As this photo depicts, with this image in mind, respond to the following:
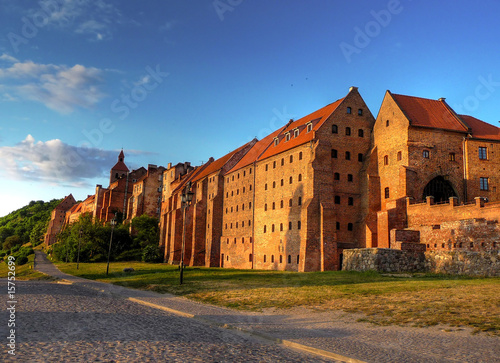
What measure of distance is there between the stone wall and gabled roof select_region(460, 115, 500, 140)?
14866mm

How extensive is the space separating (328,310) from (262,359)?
318 inches

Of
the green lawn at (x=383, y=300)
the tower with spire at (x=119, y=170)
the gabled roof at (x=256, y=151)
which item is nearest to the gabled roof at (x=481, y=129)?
the green lawn at (x=383, y=300)

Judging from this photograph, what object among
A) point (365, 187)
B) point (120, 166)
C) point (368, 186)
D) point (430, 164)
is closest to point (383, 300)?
point (430, 164)

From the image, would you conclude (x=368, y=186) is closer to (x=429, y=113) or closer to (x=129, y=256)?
(x=429, y=113)

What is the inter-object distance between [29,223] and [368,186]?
166483 mm

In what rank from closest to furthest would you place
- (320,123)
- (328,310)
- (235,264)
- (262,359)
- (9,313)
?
(262,359), (9,313), (328,310), (320,123), (235,264)

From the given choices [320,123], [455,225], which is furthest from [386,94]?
[455,225]

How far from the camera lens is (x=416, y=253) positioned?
33531 millimetres

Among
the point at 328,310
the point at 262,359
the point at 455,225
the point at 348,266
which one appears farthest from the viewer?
the point at 348,266

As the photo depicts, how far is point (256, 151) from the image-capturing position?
200ft

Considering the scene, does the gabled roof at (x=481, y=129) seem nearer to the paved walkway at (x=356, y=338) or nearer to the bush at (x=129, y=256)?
the paved walkway at (x=356, y=338)

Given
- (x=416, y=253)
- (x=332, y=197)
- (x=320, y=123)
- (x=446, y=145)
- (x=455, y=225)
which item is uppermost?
(x=320, y=123)

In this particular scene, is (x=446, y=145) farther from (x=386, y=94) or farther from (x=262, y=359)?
(x=262, y=359)

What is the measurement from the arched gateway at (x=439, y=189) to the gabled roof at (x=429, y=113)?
16.2 feet
